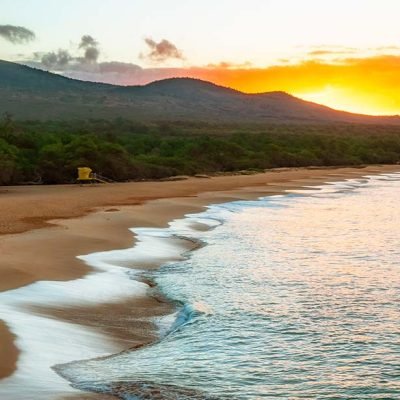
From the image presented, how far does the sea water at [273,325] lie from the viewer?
25.6 feet

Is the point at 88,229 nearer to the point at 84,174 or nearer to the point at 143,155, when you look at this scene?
the point at 84,174

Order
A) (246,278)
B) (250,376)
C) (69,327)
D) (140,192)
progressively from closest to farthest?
1. (250,376)
2. (69,327)
3. (246,278)
4. (140,192)

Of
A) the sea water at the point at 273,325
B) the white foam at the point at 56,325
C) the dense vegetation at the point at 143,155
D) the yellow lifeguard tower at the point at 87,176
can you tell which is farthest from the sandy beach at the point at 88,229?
the dense vegetation at the point at 143,155

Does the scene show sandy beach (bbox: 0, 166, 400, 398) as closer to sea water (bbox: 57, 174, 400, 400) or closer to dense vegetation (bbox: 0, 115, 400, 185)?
sea water (bbox: 57, 174, 400, 400)

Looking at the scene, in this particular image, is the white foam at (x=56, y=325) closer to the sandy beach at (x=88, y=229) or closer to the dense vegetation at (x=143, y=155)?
the sandy beach at (x=88, y=229)

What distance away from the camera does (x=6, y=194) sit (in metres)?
30.8

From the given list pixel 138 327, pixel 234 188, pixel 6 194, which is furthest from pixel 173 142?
pixel 138 327

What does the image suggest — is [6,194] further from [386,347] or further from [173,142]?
[173,142]

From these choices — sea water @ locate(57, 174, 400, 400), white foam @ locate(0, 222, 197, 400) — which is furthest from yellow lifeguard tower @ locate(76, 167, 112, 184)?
white foam @ locate(0, 222, 197, 400)

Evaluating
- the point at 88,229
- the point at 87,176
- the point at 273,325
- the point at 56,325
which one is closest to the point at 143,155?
the point at 87,176

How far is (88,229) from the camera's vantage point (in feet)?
64.3

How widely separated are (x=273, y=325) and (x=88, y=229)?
33.0ft

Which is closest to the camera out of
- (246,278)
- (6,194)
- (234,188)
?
(246,278)

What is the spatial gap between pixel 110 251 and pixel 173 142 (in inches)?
1668
